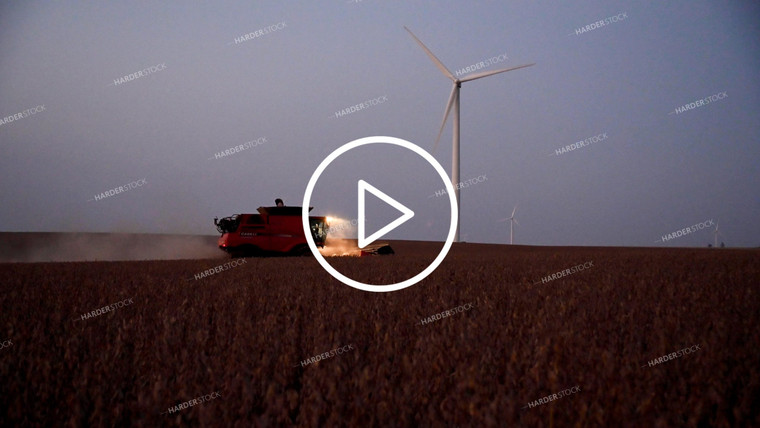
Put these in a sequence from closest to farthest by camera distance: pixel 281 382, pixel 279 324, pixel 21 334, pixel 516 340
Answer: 1. pixel 281 382
2. pixel 516 340
3. pixel 21 334
4. pixel 279 324

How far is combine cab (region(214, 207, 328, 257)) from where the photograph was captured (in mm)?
21766

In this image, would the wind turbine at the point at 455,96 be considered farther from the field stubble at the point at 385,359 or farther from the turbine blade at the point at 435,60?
the field stubble at the point at 385,359

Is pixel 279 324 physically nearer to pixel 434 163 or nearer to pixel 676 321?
pixel 434 163

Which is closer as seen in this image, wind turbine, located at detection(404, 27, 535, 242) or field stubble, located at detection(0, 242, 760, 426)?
field stubble, located at detection(0, 242, 760, 426)

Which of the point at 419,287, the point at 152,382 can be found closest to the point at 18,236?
the point at 419,287

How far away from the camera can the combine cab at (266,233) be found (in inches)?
857

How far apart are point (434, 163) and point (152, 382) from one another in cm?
342

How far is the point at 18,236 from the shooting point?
43.6 meters

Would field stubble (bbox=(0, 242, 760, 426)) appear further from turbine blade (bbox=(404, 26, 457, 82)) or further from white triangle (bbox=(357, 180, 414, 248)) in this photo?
turbine blade (bbox=(404, 26, 457, 82))

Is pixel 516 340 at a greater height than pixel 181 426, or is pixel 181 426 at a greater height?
pixel 181 426

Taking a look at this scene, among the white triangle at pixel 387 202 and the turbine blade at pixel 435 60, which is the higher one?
the turbine blade at pixel 435 60

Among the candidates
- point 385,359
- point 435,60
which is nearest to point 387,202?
point 385,359

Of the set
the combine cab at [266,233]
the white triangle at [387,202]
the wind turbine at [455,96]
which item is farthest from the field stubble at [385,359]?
the wind turbine at [455,96]

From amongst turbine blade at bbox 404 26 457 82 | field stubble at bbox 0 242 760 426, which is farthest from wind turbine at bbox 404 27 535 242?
field stubble at bbox 0 242 760 426
